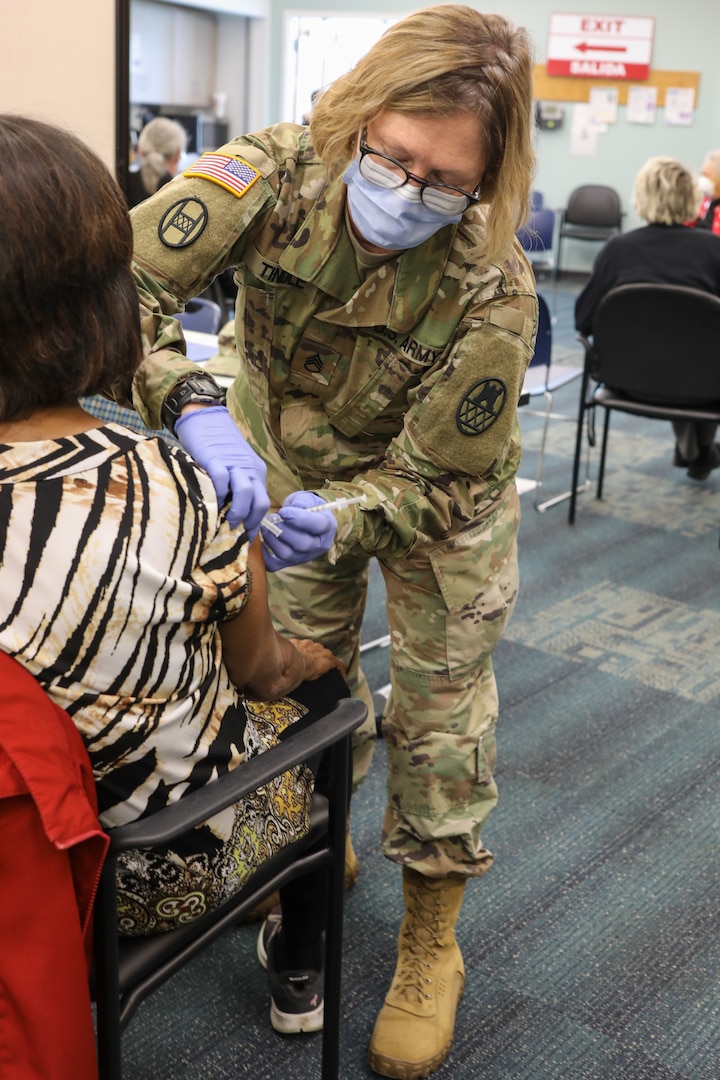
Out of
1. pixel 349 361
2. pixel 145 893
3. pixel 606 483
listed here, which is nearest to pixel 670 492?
pixel 606 483

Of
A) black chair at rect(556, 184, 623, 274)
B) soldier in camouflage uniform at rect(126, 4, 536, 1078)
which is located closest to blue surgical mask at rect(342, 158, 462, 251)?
soldier in camouflage uniform at rect(126, 4, 536, 1078)

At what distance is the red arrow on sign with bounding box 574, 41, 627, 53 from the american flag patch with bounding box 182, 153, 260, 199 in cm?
873

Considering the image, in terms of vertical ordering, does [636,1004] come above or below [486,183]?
below

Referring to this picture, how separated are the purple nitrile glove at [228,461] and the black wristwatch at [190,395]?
15 millimetres

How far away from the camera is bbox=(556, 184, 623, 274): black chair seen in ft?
29.8

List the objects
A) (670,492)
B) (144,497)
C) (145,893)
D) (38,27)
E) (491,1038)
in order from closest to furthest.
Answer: (144,497)
(145,893)
(491,1038)
(38,27)
(670,492)

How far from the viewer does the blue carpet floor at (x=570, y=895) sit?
1.53 meters

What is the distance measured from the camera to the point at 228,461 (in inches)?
45.3

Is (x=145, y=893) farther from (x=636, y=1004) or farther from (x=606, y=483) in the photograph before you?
(x=606, y=483)

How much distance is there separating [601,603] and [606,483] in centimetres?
125

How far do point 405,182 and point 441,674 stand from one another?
680 millimetres

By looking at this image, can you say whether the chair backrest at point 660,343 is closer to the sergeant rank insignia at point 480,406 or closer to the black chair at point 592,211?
the sergeant rank insignia at point 480,406

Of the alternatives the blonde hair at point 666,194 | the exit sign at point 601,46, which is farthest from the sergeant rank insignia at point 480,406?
the exit sign at point 601,46

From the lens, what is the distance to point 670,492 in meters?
4.25
